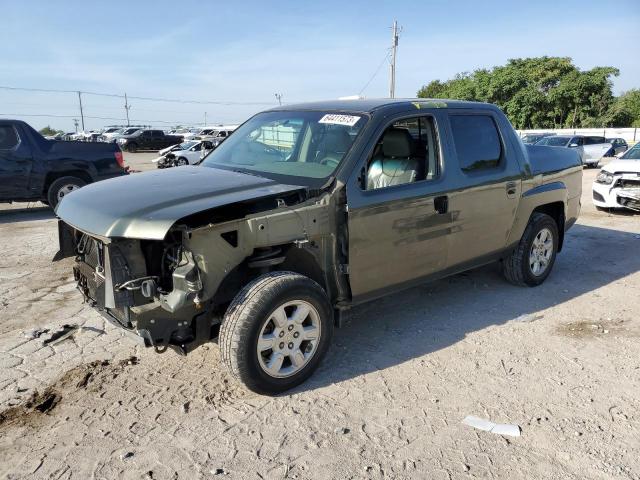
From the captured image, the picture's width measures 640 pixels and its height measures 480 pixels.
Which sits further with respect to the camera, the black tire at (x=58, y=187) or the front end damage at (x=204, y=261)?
the black tire at (x=58, y=187)

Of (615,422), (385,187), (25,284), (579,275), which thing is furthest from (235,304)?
(579,275)

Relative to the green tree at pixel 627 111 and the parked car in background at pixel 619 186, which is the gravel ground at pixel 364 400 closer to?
the parked car in background at pixel 619 186

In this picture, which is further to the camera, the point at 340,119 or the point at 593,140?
the point at 593,140

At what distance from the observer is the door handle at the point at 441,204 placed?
4.20 m

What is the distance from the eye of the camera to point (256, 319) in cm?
320

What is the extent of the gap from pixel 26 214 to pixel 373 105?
918cm

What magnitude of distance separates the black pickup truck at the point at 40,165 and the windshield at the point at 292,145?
6.52m

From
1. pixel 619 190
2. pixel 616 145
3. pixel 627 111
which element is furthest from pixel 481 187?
pixel 627 111

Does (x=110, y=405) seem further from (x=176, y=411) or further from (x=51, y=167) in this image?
(x=51, y=167)

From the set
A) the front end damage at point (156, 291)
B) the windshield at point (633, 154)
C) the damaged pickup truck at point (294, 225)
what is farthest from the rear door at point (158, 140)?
the front end damage at point (156, 291)

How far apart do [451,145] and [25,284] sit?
462cm

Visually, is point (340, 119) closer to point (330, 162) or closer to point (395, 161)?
point (330, 162)

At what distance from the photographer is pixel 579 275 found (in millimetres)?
6152

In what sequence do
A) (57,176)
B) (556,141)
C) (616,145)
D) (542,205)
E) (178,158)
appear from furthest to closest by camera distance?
(616,145) → (178,158) → (556,141) → (57,176) → (542,205)
